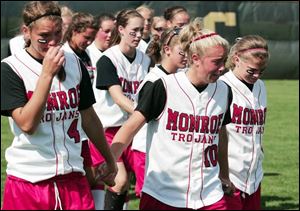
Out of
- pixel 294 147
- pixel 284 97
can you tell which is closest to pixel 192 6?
pixel 284 97

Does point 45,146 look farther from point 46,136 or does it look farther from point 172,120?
point 172,120

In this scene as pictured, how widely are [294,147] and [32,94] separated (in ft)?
29.6

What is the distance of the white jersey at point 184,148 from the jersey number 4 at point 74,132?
1.68 ft

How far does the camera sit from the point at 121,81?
8102 millimetres

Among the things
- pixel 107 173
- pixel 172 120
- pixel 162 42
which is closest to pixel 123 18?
pixel 162 42

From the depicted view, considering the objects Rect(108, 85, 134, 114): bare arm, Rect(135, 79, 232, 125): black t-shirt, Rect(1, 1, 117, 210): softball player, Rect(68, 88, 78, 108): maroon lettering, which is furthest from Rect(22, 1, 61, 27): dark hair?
Rect(108, 85, 134, 114): bare arm

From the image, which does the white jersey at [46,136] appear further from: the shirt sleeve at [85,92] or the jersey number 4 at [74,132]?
the shirt sleeve at [85,92]

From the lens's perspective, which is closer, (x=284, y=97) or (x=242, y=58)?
(x=242, y=58)

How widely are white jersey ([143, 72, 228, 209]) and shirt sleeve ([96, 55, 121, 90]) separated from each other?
248 centimetres

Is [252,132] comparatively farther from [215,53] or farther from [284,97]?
[284,97]

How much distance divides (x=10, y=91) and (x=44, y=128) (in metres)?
0.27

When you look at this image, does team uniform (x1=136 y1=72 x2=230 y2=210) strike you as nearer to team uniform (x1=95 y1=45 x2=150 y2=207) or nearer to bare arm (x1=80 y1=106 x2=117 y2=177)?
bare arm (x1=80 y1=106 x2=117 y2=177)

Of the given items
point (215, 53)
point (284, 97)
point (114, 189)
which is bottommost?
point (284, 97)

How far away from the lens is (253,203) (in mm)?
6387
